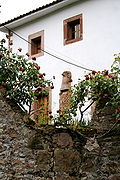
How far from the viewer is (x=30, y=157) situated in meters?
5.83

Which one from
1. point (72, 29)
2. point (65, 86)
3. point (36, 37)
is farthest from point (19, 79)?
point (36, 37)

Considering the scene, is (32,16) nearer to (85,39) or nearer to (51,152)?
(85,39)

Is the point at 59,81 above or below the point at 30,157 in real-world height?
above

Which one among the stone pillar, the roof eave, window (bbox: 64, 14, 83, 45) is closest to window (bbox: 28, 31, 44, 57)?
the roof eave

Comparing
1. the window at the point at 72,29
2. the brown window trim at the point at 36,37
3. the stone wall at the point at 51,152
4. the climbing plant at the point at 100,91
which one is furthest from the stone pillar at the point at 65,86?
the stone wall at the point at 51,152

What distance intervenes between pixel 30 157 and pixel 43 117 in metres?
1.12

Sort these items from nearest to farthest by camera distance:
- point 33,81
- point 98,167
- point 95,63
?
1. point 98,167
2. point 33,81
3. point 95,63

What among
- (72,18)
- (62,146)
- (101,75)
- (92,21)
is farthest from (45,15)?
(62,146)

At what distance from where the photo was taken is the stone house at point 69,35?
12461mm

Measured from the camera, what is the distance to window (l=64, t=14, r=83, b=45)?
13.5m

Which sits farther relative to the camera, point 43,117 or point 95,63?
point 95,63

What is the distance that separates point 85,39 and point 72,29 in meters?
0.97

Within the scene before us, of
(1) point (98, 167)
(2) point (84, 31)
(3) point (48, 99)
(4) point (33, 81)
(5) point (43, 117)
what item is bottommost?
(1) point (98, 167)

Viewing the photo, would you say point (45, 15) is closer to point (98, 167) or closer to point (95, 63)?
point (95, 63)
